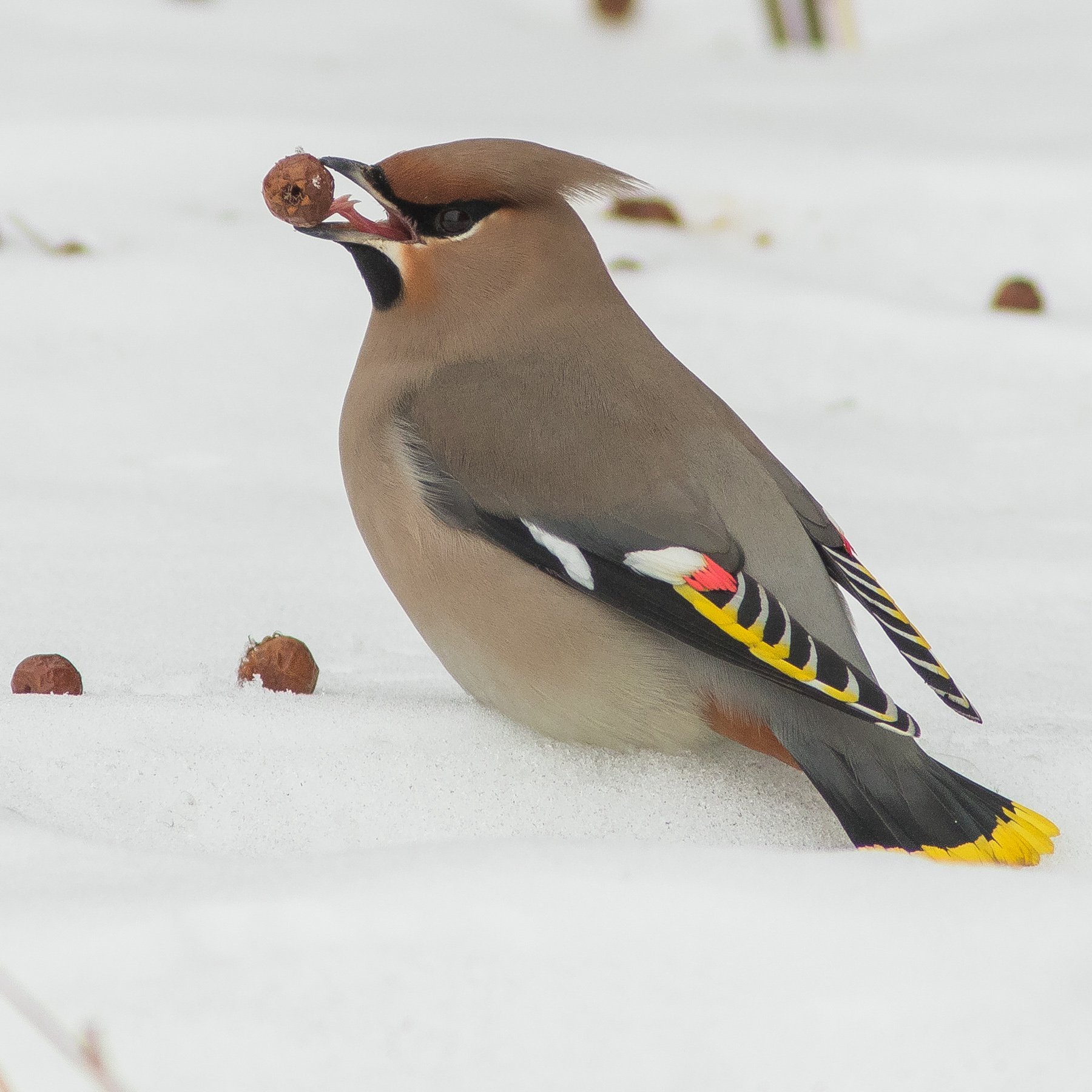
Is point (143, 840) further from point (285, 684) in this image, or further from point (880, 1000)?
point (880, 1000)

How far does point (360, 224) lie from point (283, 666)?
1.94 ft

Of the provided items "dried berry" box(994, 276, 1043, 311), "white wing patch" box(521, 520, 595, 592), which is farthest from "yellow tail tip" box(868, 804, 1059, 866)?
"dried berry" box(994, 276, 1043, 311)

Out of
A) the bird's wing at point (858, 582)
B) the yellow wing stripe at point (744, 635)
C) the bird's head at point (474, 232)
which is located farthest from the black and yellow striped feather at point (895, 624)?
the bird's head at point (474, 232)

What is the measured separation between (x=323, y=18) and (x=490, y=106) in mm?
1117

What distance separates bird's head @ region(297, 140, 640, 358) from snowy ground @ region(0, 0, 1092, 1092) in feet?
1.75

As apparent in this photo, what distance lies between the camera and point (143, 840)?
1.79 m

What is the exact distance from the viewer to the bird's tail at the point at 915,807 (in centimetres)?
181

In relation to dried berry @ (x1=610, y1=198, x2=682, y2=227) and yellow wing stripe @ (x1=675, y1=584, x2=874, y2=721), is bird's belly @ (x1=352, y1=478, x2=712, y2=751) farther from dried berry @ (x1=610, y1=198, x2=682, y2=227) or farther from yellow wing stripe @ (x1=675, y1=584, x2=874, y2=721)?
dried berry @ (x1=610, y1=198, x2=682, y2=227)

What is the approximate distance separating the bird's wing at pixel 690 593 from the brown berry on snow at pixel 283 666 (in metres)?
0.39

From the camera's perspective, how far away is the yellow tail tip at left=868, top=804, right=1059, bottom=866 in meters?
1.79

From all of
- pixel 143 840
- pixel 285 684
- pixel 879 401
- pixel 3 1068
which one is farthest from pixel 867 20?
pixel 3 1068

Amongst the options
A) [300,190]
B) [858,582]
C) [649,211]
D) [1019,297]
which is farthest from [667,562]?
[649,211]

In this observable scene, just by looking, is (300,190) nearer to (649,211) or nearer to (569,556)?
(569,556)

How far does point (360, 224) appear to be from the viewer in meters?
2.20
